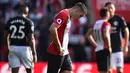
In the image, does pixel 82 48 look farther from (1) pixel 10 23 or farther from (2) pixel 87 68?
(1) pixel 10 23

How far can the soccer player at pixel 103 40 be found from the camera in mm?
13945

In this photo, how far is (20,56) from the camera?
45.9ft

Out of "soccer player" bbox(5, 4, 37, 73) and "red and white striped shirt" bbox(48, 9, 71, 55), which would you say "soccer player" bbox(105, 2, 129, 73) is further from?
"red and white striped shirt" bbox(48, 9, 71, 55)

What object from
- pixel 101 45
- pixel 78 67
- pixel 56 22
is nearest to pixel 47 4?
pixel 78 67

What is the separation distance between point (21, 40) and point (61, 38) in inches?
91.0

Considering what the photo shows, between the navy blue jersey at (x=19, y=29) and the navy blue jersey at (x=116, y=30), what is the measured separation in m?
2.78

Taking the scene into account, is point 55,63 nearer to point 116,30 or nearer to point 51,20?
point 116,30

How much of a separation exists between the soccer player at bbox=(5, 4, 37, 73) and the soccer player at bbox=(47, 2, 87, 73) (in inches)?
77.7

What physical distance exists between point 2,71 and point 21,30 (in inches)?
151

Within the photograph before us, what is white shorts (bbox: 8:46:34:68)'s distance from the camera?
13938mm

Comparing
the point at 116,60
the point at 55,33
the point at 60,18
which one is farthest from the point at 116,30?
the point at 55,33

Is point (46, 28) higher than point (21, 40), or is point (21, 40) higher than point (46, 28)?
point (21, 40)

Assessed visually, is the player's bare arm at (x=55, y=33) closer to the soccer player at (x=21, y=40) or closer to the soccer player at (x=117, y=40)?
the soccer player at (x=21, y=40)

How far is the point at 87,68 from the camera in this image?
17875mm
